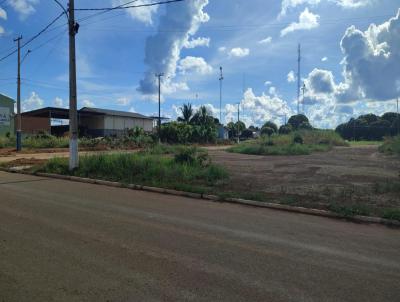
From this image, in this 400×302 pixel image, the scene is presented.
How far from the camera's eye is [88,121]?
A: 68.5 metres

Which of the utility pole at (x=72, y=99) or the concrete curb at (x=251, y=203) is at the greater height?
the utility pole at (x=72, y=99)

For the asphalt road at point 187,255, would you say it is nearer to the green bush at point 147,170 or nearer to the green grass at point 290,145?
the green bush at point 147,170

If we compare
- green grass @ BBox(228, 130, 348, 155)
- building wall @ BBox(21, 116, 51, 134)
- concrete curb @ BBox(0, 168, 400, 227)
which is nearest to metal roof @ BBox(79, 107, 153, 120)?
building wall @ BBox(21, 116, 51, 134)

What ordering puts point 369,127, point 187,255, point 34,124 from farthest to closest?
point 369,127, point 34,124, point 187,255

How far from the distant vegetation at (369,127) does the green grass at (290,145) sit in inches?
1791

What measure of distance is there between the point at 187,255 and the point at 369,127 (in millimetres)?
106598

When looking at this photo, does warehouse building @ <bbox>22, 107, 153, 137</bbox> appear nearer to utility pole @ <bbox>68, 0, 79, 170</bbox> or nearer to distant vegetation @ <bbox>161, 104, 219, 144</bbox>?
distant vegetation @ <bbox>161, 104, 219, 144</bbox>

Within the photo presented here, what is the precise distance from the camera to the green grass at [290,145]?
114ft

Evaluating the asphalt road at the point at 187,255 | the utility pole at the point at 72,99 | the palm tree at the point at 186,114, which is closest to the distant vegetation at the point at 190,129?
the palm tree at the point at 186,114

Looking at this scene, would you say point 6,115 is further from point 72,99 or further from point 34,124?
point 72,99

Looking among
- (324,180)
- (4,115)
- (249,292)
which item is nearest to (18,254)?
(249,292)

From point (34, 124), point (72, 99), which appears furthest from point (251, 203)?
point (34, 124)

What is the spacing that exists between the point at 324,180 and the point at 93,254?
10.1m

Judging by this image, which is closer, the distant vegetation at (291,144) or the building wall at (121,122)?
the distant vegetation at (291,144)
